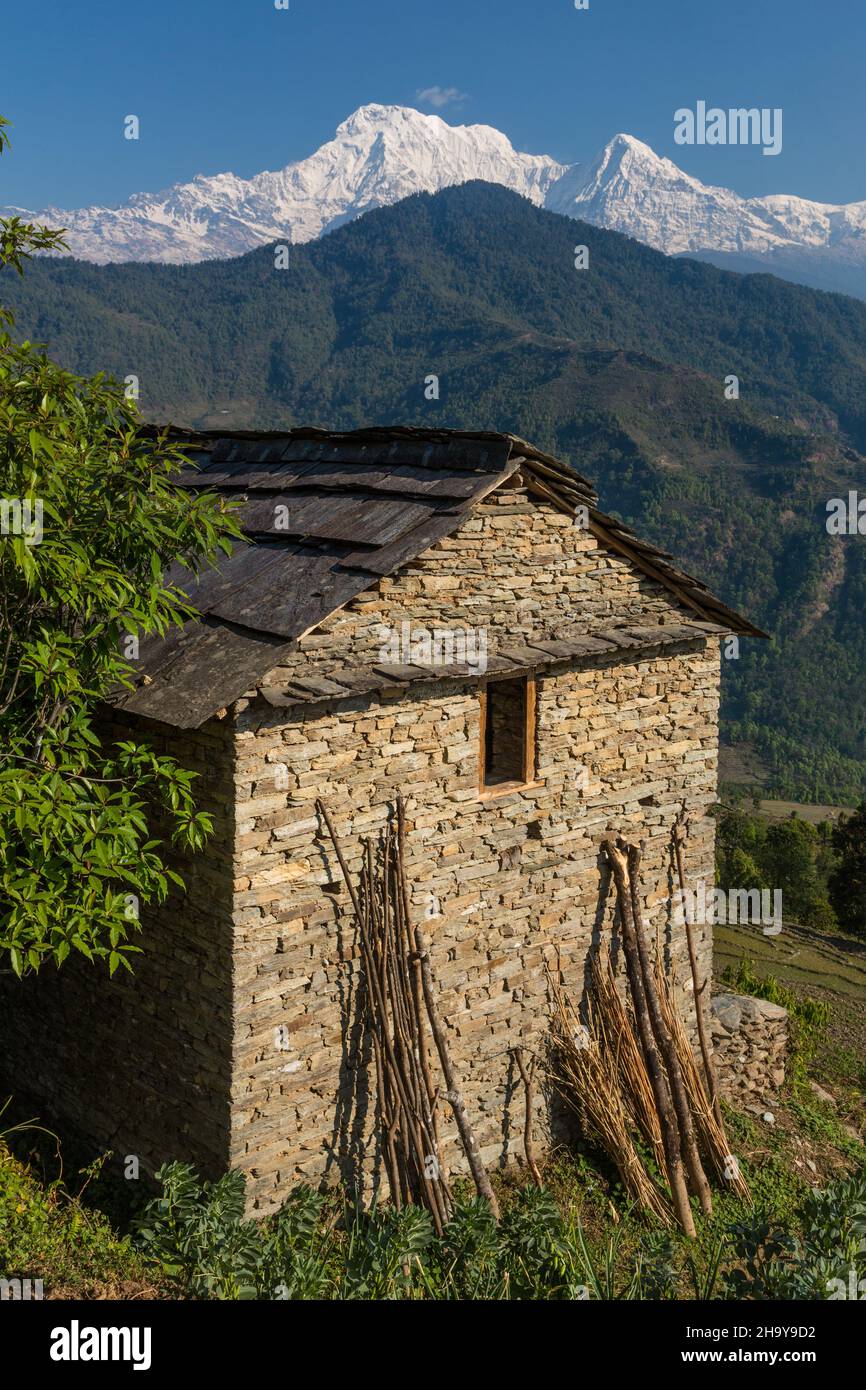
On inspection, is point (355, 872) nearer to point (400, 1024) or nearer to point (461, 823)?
point (461, 823)

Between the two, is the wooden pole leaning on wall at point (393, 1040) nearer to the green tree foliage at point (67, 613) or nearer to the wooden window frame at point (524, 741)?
the wooden window frame at point (524, 741)

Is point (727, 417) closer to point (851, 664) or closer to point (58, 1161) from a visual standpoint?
point (851, 664)

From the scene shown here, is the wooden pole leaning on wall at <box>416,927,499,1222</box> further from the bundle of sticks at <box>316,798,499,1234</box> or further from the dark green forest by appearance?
the dark green forest

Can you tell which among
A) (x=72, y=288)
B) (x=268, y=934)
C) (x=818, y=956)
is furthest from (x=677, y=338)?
(x=268, y=934)

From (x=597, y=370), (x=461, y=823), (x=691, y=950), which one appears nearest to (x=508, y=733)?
(x=461, y=823)

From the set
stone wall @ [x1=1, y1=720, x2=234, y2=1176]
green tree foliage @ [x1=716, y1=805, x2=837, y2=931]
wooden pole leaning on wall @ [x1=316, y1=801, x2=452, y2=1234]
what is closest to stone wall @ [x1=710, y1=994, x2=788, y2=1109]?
wooden pole leaning on wall @ [x1=316, y1=801, x2=452, y2=1234]

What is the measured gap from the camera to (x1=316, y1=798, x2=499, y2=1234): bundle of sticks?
25.7 ft

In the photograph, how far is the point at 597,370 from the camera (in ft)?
343

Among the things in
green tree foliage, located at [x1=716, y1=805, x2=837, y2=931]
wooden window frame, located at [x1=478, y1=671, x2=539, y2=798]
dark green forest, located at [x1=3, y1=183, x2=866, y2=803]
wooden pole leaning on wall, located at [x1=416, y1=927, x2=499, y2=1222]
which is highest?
dark green forest, located at [x1=3, y1=183, x2=866, y2=803]

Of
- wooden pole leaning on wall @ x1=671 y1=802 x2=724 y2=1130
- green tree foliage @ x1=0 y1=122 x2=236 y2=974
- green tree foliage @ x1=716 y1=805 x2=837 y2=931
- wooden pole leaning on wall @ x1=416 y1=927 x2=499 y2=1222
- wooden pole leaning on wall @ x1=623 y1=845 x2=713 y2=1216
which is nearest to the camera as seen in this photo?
green tree foliage @ x1=0 y1=122 x2=236 y2=974

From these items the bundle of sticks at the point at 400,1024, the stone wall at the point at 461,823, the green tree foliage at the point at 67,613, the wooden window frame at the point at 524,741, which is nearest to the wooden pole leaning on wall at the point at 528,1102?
the stone wall at the point at 461,823

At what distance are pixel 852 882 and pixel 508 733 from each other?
61.1 ft

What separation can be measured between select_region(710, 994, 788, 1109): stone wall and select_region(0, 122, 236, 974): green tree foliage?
22.9ft
